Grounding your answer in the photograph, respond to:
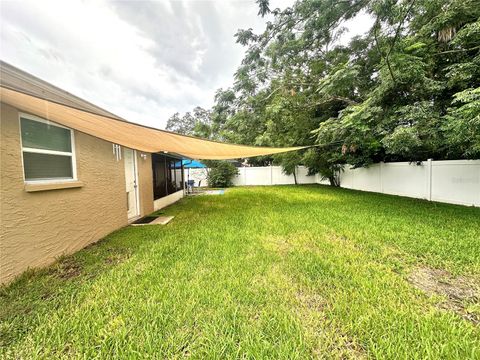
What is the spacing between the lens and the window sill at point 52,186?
260cm

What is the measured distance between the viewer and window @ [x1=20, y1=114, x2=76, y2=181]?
2.73 meters

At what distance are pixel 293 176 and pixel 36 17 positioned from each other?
14.9 m

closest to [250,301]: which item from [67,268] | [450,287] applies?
[450,287]

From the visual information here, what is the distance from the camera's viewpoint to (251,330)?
165 centimetres

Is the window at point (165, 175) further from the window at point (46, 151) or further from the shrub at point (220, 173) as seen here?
the shrub at point (220, 173)

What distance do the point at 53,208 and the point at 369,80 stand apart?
9.60 metres

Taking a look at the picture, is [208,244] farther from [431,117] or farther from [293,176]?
[293,176]

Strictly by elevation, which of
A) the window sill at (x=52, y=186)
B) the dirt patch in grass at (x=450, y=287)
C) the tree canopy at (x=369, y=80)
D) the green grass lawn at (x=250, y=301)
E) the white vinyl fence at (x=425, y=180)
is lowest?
the dirt patch in grass at (x=450, y=287)

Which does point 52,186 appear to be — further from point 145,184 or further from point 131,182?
point 145,184

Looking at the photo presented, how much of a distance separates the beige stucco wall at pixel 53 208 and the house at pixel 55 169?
0.03 ft

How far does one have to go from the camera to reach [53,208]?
2.96 m

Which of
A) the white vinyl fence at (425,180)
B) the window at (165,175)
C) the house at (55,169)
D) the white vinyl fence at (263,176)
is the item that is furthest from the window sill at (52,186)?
the white vinyl fence at (263,176)

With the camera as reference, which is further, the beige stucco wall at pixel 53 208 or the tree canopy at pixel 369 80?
the tree canopy at pixel 369 80

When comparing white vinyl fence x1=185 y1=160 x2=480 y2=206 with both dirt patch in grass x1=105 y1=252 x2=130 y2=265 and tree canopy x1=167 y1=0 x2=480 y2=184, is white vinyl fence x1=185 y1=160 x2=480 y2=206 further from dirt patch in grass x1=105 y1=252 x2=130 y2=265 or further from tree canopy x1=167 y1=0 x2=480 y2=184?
dirt patch in grass x1=105 y1=252 x2=130 y2=265
